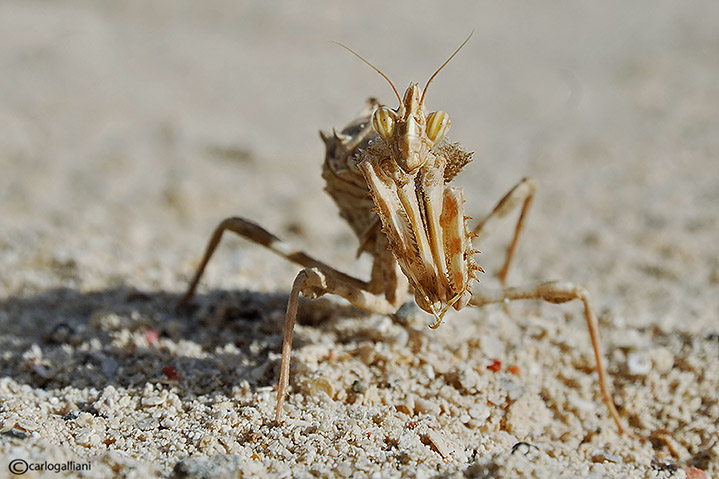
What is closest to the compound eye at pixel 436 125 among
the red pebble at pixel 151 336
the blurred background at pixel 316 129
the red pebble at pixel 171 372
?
the red pebble at pixel 171 372

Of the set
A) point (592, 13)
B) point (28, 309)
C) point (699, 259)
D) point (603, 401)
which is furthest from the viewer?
point (592, 13)

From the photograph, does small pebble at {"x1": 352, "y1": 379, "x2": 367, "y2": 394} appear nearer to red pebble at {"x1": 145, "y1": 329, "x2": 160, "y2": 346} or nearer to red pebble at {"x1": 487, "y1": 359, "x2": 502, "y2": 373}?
red pebble at {"x1": 487, "y1": 359, "x2": 502, "y2": 373}

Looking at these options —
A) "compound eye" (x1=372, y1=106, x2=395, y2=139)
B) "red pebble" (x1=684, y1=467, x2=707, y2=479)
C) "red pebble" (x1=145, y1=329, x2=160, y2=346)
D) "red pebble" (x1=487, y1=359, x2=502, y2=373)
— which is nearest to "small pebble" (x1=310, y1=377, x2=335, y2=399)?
"red pebble" (x1=487, y1=359, x2=502, y2=373)

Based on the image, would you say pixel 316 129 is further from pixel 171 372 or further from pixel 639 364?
pixel 639 364

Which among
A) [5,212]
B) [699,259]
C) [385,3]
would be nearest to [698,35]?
[385,3]

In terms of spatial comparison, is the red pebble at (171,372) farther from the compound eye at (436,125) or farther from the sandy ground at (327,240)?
the compound eye at (436,125)

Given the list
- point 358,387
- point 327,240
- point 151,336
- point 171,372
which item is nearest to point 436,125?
point 358,387

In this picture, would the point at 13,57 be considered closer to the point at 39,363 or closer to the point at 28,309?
the point at 28,309
